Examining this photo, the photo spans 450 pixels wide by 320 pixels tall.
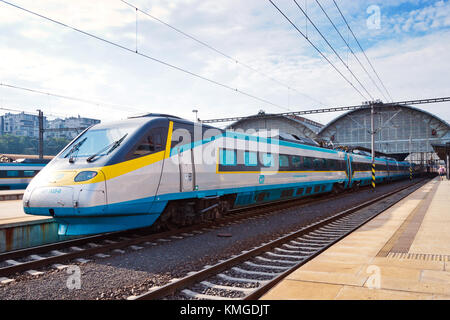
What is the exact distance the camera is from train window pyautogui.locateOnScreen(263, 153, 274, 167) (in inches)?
533

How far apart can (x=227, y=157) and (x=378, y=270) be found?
20.7 ft

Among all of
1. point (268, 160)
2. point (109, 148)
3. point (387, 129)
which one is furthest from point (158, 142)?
point (387, 129)

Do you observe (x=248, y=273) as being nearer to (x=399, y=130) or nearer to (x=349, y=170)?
(x=349, y=170)

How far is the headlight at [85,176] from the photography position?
732cm

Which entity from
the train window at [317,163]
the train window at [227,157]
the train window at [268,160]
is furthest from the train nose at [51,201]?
the train window at [317,163]

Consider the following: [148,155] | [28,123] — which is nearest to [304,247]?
[148,155]

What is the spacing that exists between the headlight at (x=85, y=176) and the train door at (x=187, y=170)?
2.38 m

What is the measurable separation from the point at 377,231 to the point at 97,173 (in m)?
6.99

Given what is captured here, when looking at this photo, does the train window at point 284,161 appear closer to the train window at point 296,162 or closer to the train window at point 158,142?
the train window at point 296,162

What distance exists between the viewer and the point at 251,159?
1266cm

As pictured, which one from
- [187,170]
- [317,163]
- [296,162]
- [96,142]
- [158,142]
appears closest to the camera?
[96,142]

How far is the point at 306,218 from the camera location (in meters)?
12.6
